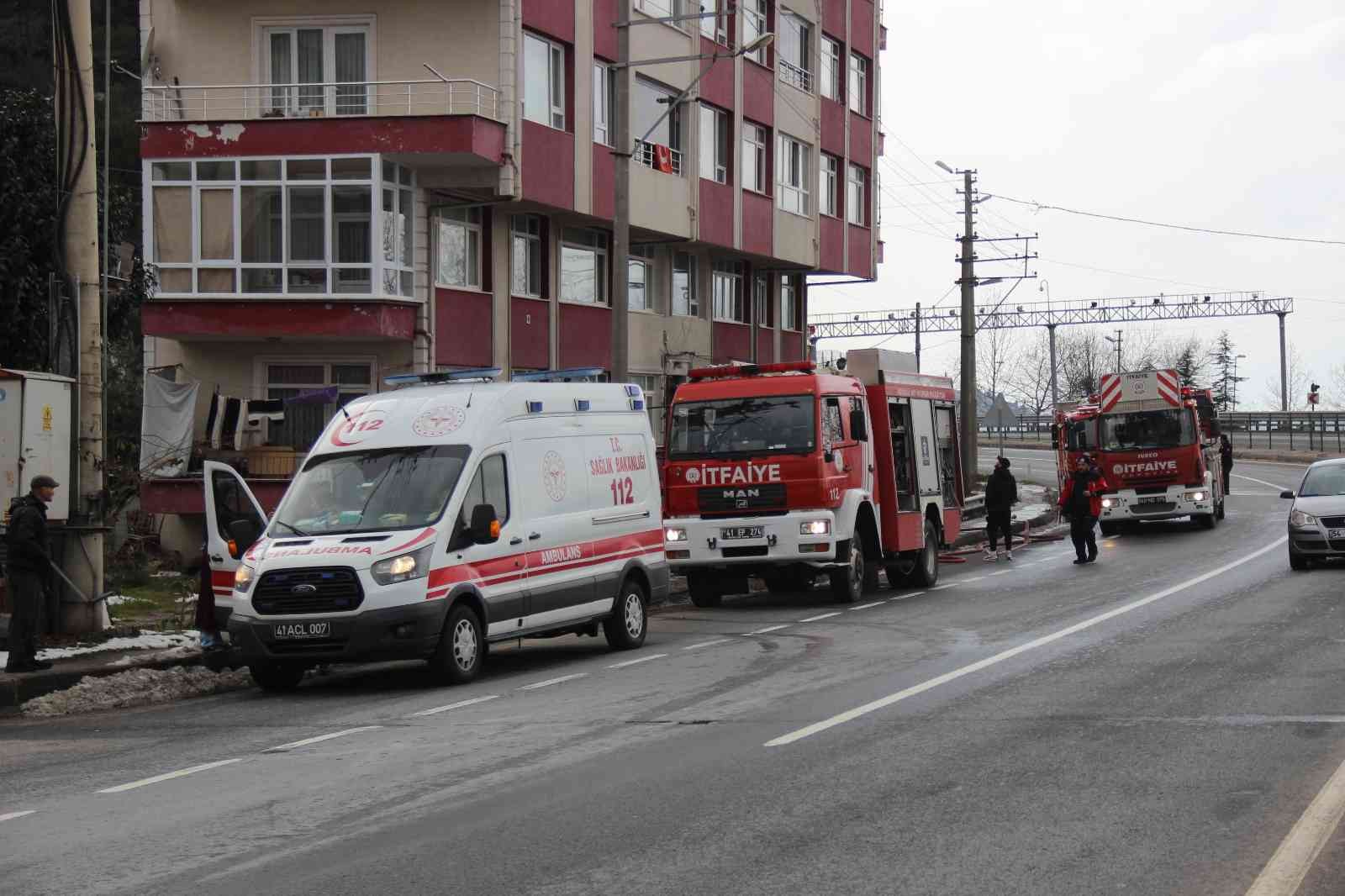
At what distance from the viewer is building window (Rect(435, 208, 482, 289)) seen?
29984mm

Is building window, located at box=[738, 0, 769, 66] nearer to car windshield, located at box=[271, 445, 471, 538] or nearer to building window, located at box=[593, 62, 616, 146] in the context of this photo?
building window, located at box=[593, 62, 616, 146]

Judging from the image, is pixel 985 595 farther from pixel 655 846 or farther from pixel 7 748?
pixel 655 846

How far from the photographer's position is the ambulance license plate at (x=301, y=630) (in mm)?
13438

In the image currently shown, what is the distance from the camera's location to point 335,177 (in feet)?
92.9

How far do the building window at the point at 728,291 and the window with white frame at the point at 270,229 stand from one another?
12.8 m

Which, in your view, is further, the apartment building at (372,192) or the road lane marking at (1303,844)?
the apartment building at (372,192)

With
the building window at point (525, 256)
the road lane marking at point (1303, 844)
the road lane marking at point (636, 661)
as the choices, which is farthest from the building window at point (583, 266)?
the road lane marking at point (1303, 844)

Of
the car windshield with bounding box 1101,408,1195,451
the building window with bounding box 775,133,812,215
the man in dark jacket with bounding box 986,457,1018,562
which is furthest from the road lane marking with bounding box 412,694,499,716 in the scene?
the building window with bounding box 775,133,812,215

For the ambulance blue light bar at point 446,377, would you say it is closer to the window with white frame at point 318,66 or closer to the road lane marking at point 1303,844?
the road lane marking at point 1303,844

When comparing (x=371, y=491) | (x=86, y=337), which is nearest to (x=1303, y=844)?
(x=371, y=491)

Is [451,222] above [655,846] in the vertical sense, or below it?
above

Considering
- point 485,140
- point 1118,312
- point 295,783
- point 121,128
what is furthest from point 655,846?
point 1118,312

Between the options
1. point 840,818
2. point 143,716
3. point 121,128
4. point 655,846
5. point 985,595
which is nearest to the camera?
point 655,846

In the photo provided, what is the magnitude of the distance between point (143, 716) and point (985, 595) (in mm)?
12169
